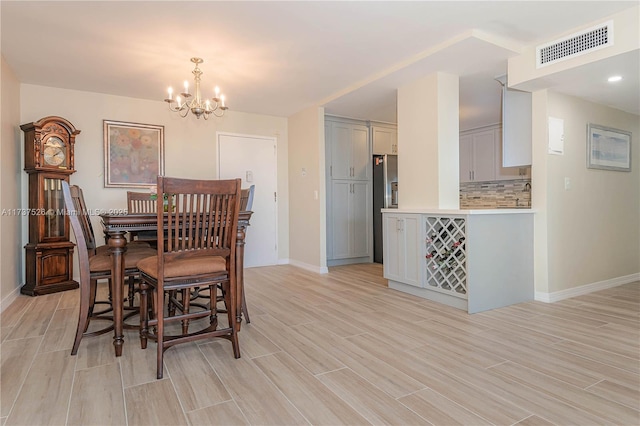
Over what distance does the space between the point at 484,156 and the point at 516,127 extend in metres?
2.63

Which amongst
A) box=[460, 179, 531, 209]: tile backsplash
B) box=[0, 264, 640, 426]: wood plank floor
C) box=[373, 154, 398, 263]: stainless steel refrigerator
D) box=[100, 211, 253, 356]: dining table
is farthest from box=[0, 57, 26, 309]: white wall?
box=[460, 179, 531, 209]: tile backsplash

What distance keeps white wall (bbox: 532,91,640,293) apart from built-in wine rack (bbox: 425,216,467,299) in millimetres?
929

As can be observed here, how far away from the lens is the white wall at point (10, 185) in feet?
10.5

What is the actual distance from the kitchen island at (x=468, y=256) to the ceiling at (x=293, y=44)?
137cm

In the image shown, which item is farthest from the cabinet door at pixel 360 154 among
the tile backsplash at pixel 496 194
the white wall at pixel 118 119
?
the tile backsplash at pixel 496 194

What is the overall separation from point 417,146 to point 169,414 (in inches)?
122

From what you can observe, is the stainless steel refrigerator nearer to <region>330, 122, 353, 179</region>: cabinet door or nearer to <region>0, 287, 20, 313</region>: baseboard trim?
<region>330, 122, 353, 179</region>: cabinet door

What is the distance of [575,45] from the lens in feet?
9.04

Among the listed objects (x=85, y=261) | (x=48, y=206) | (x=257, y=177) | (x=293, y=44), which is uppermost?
(x=293, y=44)

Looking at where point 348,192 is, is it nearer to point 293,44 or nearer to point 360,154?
point 360,154

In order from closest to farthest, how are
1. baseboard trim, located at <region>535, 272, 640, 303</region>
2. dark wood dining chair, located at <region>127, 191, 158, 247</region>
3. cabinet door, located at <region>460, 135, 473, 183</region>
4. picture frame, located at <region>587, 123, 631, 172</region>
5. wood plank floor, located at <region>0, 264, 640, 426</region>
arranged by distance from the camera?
1. wood plank floor, located at <region>0, 264, 640, 426</region>
2. baseboard trim, located at <region>535, 272, 640, 303</region>
3. dark wood dining chair, located at <region>127, 191, 158, 247</region>
4. picture frame, located at <region>587, 123, 631, 172</region>
5. cabinet door, located at <region>460, 135, 473, 183</region>

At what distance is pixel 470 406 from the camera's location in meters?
1.58

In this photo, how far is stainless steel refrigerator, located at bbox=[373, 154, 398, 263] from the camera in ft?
17.5

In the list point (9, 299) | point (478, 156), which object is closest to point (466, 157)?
point (478, 156)
